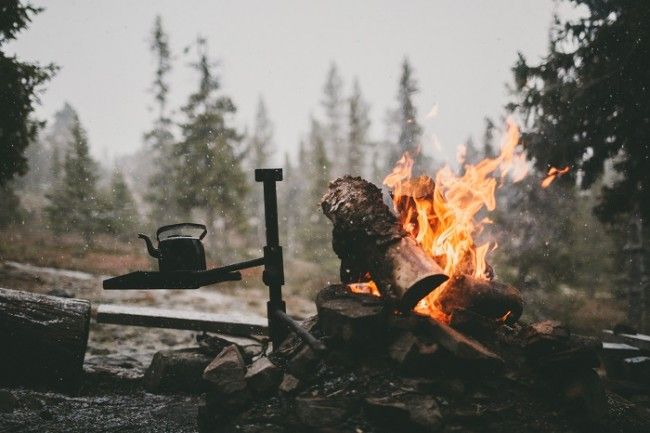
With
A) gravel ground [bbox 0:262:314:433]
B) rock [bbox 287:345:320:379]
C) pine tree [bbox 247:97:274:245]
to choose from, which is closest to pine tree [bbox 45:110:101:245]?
pine tree [bbox 247:97:274:245]

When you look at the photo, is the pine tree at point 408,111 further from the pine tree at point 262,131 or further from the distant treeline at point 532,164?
the pine tree at point 262,131

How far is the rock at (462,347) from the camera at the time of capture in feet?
9.83

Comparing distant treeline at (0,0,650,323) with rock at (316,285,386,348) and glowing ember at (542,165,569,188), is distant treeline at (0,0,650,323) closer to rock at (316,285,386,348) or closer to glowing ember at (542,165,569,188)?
glowing ember at (542,165,569,188)

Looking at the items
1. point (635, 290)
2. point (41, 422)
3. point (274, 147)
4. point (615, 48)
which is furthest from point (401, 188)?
point (274, 147)

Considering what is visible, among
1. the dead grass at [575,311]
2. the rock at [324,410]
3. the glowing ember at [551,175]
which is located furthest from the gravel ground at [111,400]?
the dead grass at [575,311]

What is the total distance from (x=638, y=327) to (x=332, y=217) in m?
11.4

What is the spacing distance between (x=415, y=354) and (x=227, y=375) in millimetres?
1624

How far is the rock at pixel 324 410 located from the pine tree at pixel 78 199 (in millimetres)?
26869

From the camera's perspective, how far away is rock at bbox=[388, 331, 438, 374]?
3023 millimetres

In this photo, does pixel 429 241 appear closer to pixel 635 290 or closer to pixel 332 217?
pixel 332 217

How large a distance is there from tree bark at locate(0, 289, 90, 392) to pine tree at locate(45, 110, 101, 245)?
2392cm

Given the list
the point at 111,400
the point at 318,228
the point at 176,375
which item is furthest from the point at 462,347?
the point at 318,228

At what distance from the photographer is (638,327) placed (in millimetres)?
10852

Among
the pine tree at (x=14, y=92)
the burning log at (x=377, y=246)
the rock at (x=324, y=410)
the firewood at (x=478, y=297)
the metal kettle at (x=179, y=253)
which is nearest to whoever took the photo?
the rock at (x=324, y=410)
